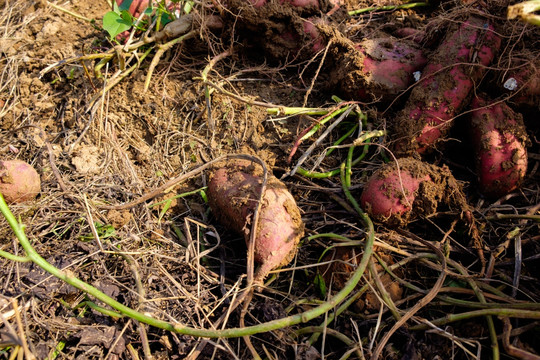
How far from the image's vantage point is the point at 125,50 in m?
1.82

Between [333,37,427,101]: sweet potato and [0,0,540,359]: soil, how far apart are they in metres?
0.05

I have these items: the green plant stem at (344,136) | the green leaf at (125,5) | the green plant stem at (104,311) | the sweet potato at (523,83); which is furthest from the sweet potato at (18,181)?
the sweet potato at (523,83)

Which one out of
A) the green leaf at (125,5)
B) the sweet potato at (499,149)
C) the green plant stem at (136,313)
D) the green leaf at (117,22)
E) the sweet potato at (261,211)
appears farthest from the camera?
the green leaf at (125,5)

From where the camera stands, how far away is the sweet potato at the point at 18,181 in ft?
4.82

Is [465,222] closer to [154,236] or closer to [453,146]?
[453,146]

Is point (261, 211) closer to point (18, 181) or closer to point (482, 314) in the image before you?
point (482, 314)

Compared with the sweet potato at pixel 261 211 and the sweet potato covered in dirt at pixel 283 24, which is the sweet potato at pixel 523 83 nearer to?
the sweet potato covered in dirt at pixel 283 24

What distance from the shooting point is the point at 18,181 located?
1.49m

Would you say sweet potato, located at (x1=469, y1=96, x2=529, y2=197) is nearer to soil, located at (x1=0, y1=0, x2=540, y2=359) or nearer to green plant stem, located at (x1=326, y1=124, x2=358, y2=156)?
soil, located at (x1=0, y1=0, x2=540, y2=359)

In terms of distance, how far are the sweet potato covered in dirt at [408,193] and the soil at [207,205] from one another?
27 millimetres

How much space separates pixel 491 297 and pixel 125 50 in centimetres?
169

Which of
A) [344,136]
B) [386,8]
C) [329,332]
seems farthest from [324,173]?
[386,8]

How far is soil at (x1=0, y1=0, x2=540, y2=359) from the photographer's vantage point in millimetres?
1208

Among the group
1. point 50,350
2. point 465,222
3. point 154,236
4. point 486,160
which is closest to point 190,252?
point 154,236
